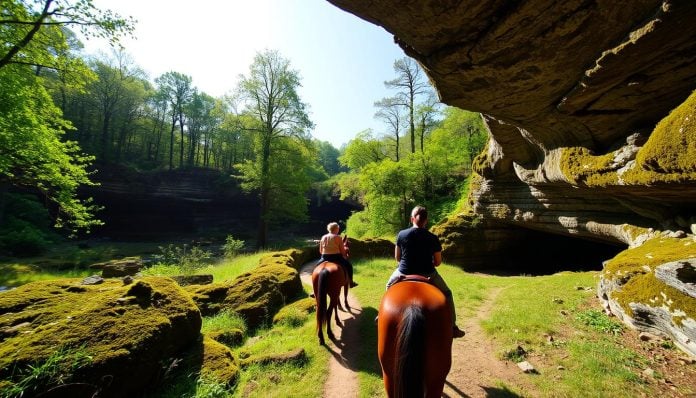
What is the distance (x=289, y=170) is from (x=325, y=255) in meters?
14.8

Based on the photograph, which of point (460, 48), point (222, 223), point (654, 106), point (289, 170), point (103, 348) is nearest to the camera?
point (103, 348)

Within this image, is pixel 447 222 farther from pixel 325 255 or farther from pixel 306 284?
pixel 325 255

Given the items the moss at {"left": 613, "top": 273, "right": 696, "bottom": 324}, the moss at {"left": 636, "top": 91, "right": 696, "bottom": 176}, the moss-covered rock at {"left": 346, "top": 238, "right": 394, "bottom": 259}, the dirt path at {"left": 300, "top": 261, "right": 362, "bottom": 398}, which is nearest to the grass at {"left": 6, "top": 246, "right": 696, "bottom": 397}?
the dirt path at {"left": 300, "top": 261, "right": 362, "bottom": 398}

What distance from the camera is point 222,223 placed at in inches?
1421

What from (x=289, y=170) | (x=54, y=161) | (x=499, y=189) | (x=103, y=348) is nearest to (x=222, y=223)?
(x=289, y=170)

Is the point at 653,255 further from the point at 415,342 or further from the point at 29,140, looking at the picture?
the point at 29,140

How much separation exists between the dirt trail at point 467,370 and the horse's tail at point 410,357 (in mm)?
1556

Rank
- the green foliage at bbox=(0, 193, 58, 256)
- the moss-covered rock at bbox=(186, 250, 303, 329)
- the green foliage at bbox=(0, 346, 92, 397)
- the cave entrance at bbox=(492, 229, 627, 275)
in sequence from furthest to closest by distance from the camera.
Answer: the green foliage at bbox=(0, 193, 58, 256), the cave entrance at bbox=(492, 229, 627, 275), the moss-covered rock at bbox=(186, 250, 303, 329), the green foliage at bbox=(0, 346, 92, 397)

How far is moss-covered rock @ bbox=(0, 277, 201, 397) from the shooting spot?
3041 millimetres

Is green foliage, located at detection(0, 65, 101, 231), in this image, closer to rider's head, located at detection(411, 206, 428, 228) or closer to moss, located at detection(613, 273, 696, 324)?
rider's head, located at detection(411, 206, 428, 228)

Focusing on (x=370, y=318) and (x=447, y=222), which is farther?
(x=447, y=222)

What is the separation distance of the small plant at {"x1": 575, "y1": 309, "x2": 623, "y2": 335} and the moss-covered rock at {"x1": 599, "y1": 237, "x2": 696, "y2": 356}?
0.21 m

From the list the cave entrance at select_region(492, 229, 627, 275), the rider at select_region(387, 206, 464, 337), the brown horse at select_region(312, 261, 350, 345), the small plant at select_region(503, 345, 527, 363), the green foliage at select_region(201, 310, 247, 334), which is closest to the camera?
the rider at select_region(387, 206, 464, 337)

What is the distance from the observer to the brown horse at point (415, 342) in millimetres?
2730
